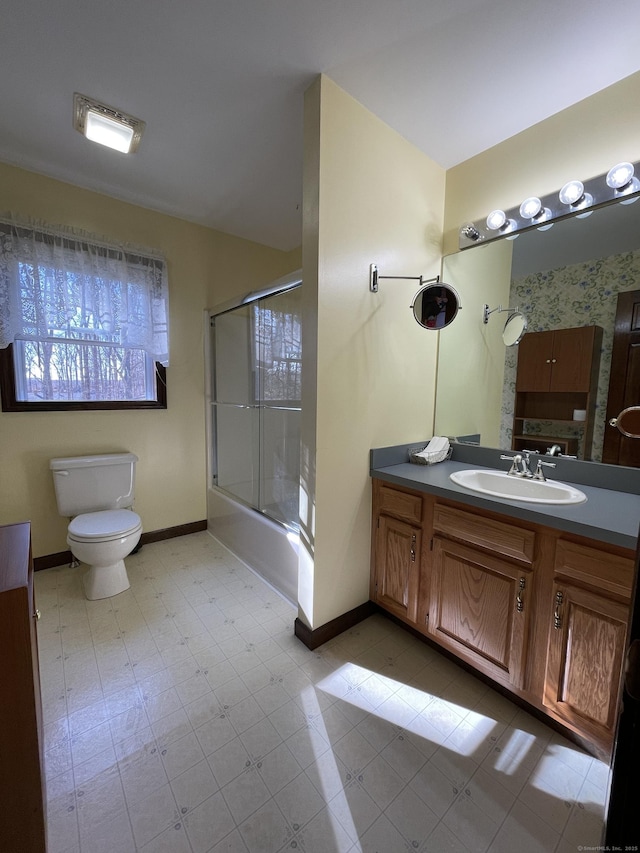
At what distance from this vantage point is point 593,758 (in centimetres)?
117

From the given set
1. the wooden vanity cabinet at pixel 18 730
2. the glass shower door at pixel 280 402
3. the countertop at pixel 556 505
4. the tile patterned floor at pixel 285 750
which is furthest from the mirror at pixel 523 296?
the wooden vanity cabinet at pixel 18 730

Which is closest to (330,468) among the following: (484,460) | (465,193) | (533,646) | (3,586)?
(484,460)

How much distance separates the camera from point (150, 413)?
256cm

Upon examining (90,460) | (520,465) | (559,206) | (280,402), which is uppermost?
(559,206)

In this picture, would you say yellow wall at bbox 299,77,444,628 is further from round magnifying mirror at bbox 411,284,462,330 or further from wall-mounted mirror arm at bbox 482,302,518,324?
wall-mounted mirror arm at bbox 482,302,518,324

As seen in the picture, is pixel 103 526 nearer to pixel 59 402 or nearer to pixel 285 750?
pixel 59 402

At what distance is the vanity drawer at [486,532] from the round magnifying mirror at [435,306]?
96cm

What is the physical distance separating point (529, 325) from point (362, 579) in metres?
1.55

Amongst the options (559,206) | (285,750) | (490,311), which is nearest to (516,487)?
(490,311)

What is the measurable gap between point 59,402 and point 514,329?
2.72m

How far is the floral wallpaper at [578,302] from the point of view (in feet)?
4.63

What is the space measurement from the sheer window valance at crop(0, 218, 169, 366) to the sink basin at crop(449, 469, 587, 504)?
85.7 inches

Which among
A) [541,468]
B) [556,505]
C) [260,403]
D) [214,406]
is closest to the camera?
[556,505]

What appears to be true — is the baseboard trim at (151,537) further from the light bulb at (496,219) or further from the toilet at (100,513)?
the light bulb at (496,219)
